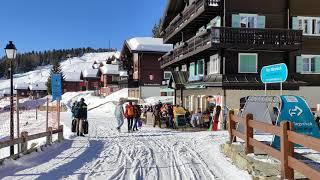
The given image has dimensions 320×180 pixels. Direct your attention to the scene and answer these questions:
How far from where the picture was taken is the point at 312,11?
3281 centimetres

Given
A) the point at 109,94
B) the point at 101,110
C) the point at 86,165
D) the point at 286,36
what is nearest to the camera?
the point at 86,165

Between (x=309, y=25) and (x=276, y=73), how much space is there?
22.3 m

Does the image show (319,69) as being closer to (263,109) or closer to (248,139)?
(263,109)

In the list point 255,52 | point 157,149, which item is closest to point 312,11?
point 255,52

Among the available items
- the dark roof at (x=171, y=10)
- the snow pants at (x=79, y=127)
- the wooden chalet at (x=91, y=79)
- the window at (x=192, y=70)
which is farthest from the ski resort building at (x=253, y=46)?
the wooden chalet at (x=91, y=79)

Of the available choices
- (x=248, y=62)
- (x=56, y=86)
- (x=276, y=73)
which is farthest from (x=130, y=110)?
(x=276, y=73)

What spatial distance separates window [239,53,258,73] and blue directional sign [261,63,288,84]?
18.0m

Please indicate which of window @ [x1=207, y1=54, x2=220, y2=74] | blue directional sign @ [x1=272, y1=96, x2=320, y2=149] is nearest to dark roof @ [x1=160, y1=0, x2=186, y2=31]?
window @ [x1=207, y1=54, x2=220, y2=74]

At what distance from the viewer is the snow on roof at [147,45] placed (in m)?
61.3

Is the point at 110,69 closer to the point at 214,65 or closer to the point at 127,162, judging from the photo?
the point at 214,65

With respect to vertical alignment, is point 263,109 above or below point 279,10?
below

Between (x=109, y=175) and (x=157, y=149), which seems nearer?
(x=109, y=175)

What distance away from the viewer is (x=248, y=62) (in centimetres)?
3106

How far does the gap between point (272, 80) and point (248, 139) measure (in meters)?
2.12
